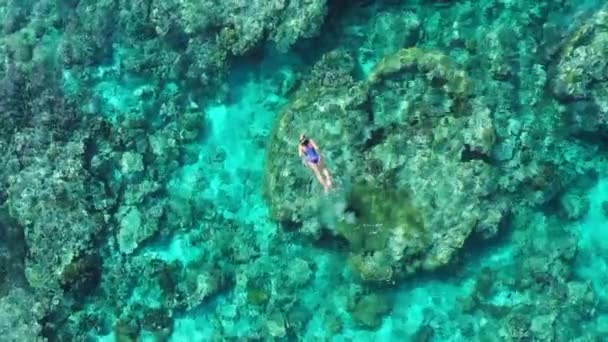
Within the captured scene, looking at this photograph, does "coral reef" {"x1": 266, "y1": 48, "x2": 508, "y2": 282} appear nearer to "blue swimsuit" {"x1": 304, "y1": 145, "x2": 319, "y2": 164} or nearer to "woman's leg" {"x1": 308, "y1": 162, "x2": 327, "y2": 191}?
"woman's leg" {"x1": 308, "y1": 162, "x2": 327, "y2": 191}

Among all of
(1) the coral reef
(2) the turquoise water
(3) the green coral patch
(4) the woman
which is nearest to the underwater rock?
(2) the turquoise water

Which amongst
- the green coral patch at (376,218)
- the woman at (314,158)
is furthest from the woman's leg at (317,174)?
the green coral patch at (376,218)

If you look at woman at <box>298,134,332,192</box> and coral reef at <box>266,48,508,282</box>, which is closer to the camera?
woman at <box>298,134,332,192</box>

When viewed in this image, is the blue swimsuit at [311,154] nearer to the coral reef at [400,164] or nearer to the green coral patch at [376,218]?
the coral reef at [400,164]

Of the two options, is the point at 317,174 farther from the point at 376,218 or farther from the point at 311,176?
the point at 376,218

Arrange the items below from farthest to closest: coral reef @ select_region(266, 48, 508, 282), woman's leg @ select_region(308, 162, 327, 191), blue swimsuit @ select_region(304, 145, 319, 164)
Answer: woman's leg @ select_region(308, 162, 327, 191), coral reef @ select_region(266, 48, 508, 282), blue swimsuit @ select_region(304, 145, 319, 164)

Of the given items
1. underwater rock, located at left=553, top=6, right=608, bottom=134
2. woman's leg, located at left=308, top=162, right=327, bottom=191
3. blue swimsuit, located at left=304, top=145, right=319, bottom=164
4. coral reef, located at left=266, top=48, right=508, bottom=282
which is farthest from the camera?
woman's leg, located at left=308, top=162, right=327, bottom=191

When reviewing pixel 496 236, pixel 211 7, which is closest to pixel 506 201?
pixel 496 236

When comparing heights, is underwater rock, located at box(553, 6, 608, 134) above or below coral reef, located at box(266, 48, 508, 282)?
above

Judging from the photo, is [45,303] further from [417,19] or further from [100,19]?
[417,19]
